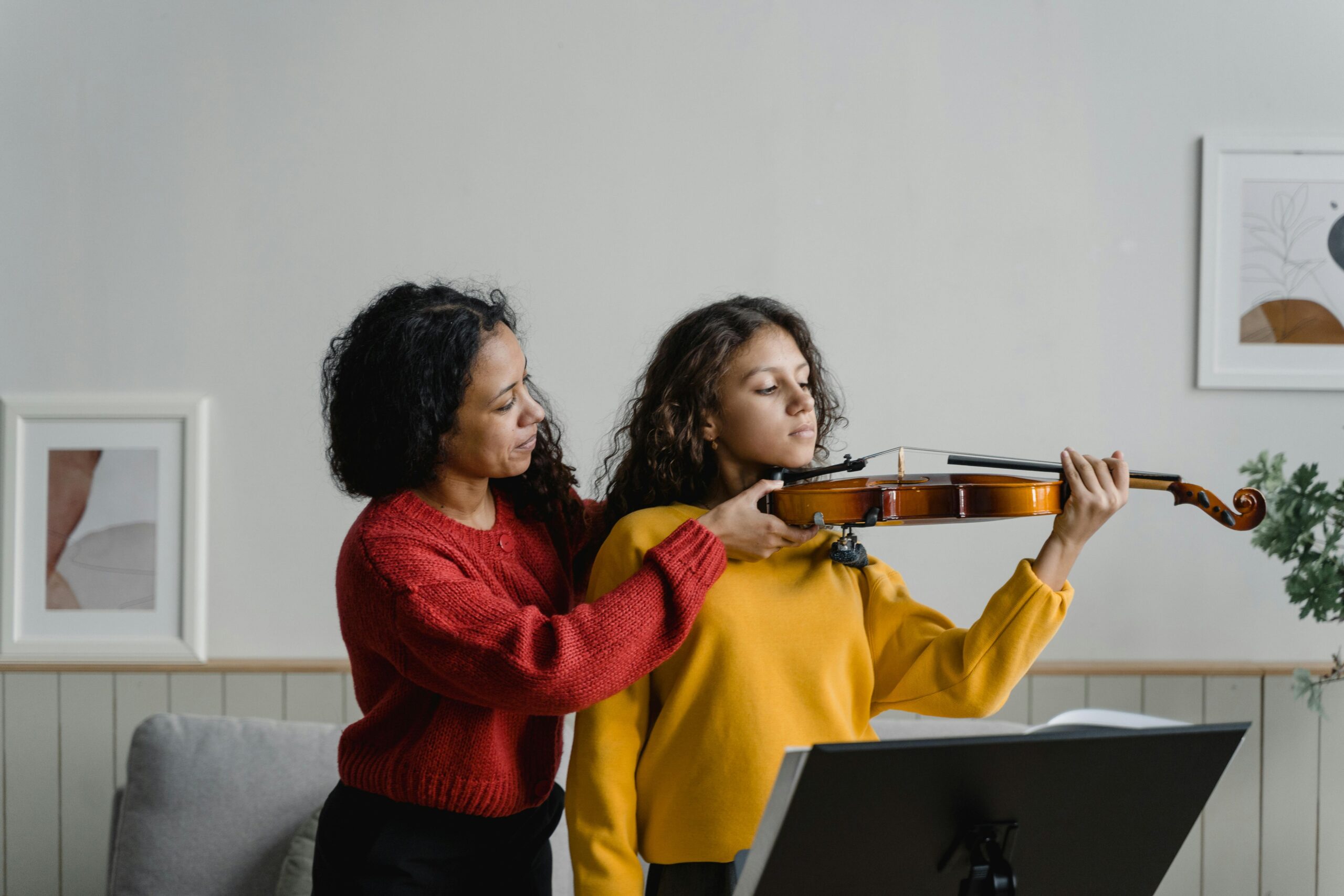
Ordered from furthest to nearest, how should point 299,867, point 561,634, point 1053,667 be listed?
point 1053,667 < point 299,867 < point 561,634

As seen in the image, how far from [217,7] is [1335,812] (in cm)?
302

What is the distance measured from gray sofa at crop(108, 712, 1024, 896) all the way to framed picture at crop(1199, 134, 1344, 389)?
985 millimetres

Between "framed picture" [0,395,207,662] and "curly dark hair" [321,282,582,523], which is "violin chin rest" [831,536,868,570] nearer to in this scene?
"curly dark hair" [321,282,582,523]

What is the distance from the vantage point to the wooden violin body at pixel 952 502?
1086 mm

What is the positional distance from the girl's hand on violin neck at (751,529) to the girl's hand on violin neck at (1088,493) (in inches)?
11.0

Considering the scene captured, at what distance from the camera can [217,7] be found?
2219 mm

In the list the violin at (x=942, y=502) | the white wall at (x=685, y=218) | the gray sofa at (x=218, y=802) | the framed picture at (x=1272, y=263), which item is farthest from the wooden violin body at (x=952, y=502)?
the framed picture at (x=1272, y=263)

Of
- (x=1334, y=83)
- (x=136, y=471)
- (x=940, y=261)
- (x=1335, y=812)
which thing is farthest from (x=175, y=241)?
(x=1335, y=812)

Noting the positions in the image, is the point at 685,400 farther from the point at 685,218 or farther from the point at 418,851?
the point at 685,218

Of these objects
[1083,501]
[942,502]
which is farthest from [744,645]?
[1083,501]

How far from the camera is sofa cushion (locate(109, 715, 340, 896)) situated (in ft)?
6.09

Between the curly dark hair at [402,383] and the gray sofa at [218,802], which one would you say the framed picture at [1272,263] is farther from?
the curly dark hair at [402,383]

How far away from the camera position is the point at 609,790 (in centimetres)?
114

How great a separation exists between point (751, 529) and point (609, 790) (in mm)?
340
